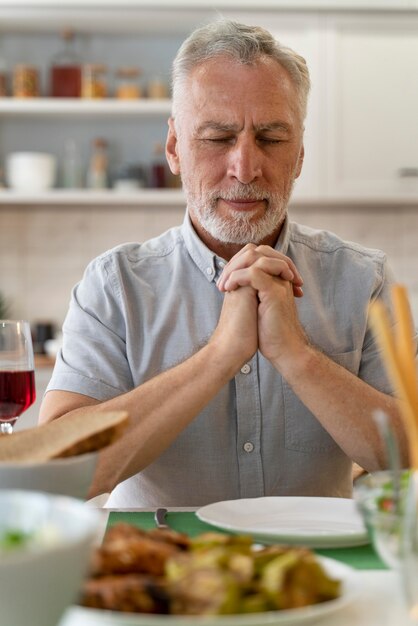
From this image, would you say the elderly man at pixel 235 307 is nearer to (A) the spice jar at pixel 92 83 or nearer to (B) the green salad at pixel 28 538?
(B) the green salad at pixel 28 538

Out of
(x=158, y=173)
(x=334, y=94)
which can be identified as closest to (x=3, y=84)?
(x=158, y=173)

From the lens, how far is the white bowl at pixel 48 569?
0.55 meters

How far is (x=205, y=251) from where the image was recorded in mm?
1771

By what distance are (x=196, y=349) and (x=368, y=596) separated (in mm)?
942

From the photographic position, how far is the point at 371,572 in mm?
885

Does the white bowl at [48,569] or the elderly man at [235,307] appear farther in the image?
the elderly man at [235,307]

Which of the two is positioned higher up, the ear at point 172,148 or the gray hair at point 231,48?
the gray hair at point 231,48

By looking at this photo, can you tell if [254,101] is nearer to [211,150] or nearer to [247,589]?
[211,150]

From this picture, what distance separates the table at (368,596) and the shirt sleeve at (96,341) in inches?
20.8

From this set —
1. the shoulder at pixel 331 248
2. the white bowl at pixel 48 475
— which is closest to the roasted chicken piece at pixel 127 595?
the white bowl at pixel 48 475

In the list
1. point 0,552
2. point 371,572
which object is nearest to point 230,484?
point 371,572

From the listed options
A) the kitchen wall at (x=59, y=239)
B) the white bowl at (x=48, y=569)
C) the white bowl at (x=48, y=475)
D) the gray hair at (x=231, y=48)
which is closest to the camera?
the white bowl at (x=48, y=569)

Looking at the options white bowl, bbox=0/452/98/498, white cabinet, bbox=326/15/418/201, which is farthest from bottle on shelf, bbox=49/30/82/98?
white bowl, bbox=0/452/98/498

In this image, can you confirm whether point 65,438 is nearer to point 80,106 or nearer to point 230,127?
point 230,127
